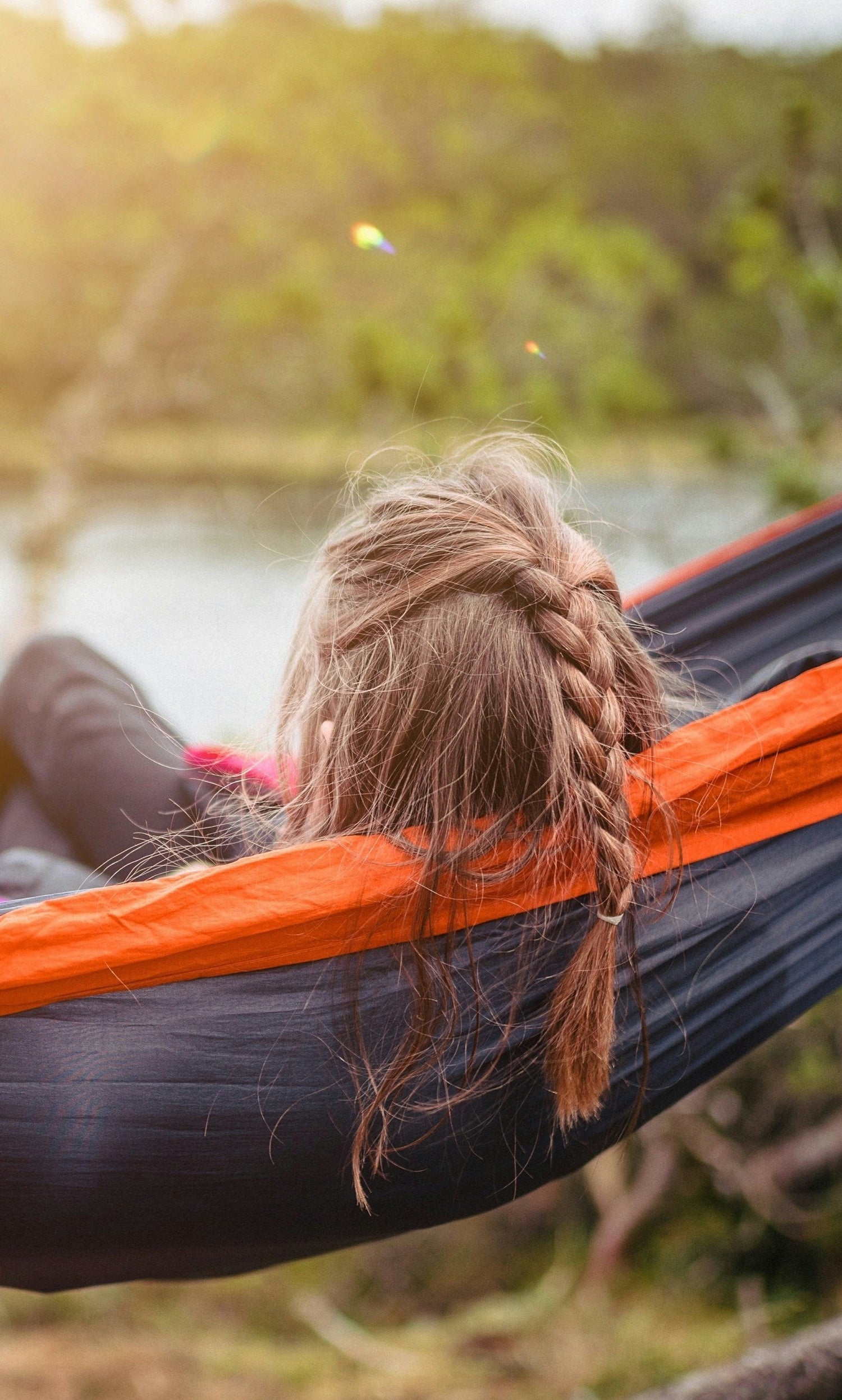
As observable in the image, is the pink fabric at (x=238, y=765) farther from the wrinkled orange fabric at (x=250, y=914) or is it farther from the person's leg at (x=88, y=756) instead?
the wrinkled orange fabric at (x=250, y=914)

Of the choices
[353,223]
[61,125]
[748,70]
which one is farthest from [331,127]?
[748,70]

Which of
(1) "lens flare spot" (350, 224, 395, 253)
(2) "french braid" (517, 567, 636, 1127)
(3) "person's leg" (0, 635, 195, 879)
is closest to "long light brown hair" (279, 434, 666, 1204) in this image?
(2) "french braid" (517, 567, 636, 1127)

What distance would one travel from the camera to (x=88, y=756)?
1.06 m

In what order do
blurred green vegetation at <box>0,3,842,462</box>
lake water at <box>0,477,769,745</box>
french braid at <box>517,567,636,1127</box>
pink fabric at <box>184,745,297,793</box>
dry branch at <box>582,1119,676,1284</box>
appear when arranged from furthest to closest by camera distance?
blurred green vegetation at <box>0,3,842,462</box> < lake water at <box>0,477,769,745</box> < dry branch at <box>582,1119,676,1284</box> < pink fabric at <box>184,745,297,793</box> < french braid at <box>517,567,636,1127</box>

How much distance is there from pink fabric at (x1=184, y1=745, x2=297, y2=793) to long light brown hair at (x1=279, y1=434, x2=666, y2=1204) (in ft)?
0.41

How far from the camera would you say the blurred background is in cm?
238

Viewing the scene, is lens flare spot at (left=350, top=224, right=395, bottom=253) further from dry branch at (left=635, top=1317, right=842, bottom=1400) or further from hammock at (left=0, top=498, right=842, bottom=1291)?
dry branch at (left=635, top=1317, right=842, bottom=1400)

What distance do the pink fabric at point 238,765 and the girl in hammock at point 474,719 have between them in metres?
0.08

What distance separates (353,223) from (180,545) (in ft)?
6.84

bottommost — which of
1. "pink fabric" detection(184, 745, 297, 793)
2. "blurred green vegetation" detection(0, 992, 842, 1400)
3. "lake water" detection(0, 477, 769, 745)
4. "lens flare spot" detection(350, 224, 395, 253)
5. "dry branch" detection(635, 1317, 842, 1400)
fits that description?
"blurred green vegetation" detection(0, 992, 842, 1400)

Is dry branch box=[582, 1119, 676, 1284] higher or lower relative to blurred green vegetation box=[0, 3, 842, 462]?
lower

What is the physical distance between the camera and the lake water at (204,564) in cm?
316

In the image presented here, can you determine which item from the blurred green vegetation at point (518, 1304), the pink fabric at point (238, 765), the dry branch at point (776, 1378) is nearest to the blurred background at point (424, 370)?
the blurred green vegetation at point (518, 1304)

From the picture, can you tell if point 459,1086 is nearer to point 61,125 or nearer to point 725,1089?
point 725,1089
